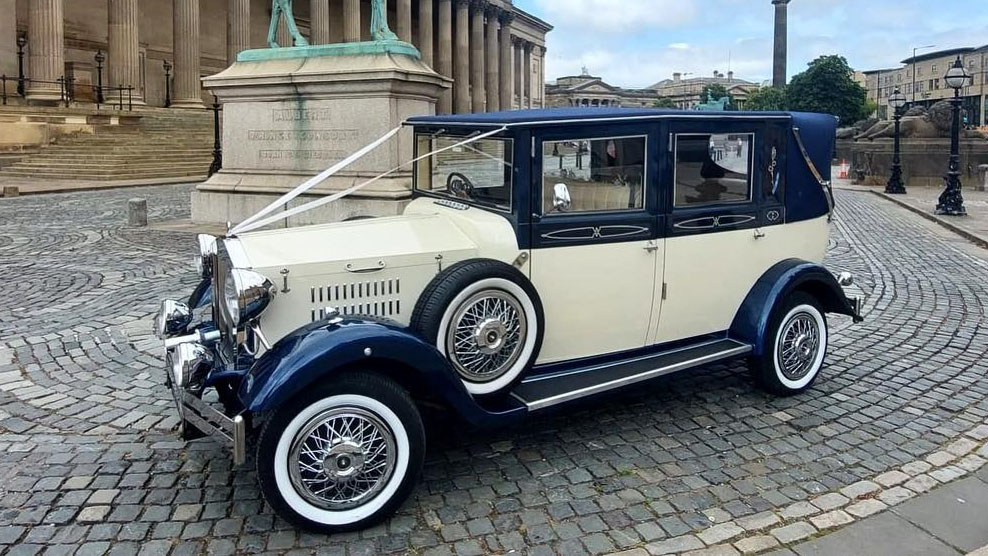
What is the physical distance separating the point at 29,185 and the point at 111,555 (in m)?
23.9

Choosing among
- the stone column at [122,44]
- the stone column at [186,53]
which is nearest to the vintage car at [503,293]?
the stone column at [122,44]

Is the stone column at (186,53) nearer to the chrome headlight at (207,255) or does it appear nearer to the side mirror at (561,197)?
the chrome headlight at (207,255)

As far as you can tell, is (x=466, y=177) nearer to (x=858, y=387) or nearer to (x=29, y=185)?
(x=858, y=387)

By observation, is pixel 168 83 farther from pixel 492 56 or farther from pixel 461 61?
pixel 492 56

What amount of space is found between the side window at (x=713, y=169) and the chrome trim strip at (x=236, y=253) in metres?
2.71

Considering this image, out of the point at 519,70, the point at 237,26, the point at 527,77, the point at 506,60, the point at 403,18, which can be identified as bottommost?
the point at 237,26

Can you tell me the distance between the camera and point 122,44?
35375 millimetres

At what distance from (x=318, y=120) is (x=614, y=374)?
8900mm

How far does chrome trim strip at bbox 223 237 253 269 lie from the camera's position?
13.6 feet

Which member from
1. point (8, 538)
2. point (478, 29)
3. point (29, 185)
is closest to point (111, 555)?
point (8, 538)

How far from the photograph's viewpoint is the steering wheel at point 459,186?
5.25 m

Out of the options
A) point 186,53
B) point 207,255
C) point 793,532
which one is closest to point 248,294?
point 207,255

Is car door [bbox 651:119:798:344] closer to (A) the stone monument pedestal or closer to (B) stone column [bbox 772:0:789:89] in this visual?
(A) the stone monument pedestal

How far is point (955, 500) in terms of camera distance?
4.30 metres
